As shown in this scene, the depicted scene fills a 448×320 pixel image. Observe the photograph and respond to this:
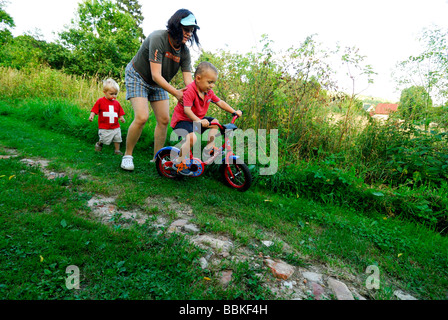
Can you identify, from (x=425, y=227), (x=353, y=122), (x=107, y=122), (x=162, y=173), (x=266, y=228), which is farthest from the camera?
(x=107, y=122)

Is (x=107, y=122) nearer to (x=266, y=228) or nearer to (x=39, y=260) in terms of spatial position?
(x=39, y=260)

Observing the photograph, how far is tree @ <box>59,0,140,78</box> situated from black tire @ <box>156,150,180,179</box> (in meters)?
14.6

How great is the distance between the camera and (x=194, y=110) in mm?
3135

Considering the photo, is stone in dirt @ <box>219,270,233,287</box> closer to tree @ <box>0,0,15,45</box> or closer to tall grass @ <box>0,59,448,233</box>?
tall grass @ <box>0,59,448,233</box>

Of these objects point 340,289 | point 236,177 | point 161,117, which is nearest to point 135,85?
point 161,117

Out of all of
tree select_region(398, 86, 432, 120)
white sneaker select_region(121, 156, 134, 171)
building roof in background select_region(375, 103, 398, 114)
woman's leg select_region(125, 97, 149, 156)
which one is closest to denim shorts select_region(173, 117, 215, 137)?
woman's leg select_region(125, 97, 149, 156)

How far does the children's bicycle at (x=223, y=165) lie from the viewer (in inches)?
126

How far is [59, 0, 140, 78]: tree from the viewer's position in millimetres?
19177

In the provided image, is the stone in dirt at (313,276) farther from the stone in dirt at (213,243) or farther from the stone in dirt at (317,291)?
the stone in dirt at (213,243)

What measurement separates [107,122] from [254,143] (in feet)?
9.71

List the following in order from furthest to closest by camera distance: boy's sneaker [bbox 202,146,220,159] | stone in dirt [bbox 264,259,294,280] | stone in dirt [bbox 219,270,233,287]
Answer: boy's sneaker [bbox 202,146,220,159]
stone in dirt [bbox 264,259,294,280]
stone in dirt [bbox 219,270,233,287]

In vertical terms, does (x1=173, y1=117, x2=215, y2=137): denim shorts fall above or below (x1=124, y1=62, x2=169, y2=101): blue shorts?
below

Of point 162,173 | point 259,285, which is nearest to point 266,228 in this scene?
point 259,285

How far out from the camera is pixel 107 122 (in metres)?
4.60
